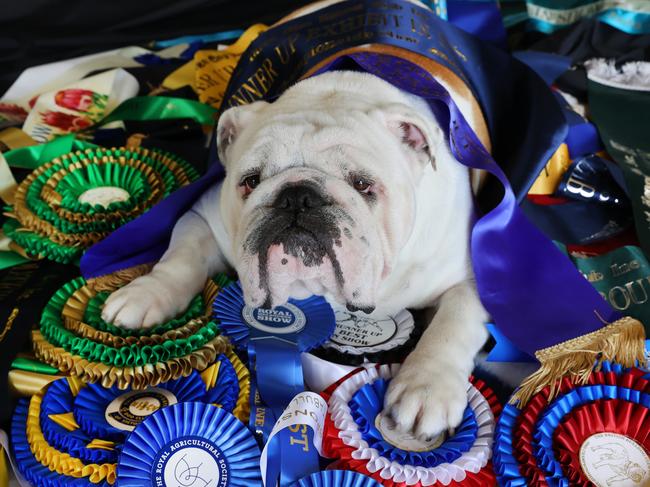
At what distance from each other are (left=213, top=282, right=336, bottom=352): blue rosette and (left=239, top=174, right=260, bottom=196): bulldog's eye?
0.81 ft

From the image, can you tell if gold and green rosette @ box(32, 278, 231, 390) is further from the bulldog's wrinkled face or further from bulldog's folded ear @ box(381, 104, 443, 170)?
bulldog's folded ear @ box(381, 104, 443, 170)

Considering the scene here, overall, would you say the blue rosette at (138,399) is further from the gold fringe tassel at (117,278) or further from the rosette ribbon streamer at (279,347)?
the gold fringe tassel at (117,278)

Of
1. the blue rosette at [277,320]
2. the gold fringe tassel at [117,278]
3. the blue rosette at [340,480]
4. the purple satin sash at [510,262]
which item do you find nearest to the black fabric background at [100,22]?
the gold fringe tassel at [117,278]

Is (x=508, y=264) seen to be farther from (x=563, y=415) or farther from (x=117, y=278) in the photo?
(x=117, y=278)

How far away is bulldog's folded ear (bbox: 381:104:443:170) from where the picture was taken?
57.1 inches

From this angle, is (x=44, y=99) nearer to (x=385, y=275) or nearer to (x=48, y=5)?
(x=48, y=5)

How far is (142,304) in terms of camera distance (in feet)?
5.09

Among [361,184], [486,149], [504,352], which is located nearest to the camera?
[361,184]

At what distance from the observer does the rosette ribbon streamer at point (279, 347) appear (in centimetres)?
124

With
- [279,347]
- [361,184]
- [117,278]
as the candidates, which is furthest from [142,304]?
[361,184]

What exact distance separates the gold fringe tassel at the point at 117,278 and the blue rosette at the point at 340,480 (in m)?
0.80

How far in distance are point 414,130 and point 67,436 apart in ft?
3.03

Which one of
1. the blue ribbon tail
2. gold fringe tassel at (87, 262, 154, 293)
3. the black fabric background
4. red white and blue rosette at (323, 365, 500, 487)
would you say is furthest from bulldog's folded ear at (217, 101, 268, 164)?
the black fabric background

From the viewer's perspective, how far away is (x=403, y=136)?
4.93ft
